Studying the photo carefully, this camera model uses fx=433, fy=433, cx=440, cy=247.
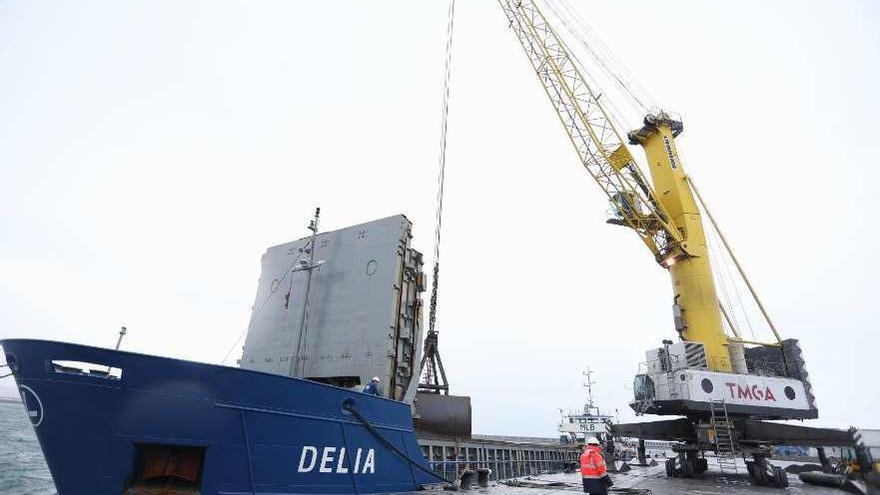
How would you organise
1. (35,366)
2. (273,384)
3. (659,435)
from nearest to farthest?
1. (35,366)
2. (273,384)
3. (659,435)

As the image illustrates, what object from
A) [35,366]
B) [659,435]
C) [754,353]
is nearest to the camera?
[35,366]

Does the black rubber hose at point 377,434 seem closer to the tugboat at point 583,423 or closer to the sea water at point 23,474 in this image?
the sea water at point 23,474

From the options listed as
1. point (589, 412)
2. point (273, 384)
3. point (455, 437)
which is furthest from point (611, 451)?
point (589, 412)

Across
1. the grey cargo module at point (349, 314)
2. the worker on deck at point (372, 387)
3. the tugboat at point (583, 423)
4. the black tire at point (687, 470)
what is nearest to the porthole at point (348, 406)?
the worker on deck at point (372, 387)

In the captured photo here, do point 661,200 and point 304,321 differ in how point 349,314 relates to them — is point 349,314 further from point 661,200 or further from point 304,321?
point 661,200

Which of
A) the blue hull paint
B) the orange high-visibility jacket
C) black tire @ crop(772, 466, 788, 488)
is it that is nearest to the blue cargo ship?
the blue hull paint

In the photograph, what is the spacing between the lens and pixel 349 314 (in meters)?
11.9

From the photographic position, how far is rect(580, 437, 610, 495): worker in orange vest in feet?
27.0

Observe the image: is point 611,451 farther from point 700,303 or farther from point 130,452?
point 130,452

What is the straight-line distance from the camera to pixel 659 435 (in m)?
18.7

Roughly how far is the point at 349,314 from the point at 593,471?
6.97 meters

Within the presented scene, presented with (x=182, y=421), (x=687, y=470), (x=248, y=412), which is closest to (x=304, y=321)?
(x=248, y=412)

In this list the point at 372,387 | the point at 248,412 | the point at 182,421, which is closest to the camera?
the point at 182,421

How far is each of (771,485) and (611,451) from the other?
623 cm
